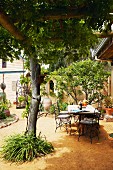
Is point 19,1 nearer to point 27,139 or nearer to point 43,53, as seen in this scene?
point 43,53

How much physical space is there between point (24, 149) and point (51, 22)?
3.28m

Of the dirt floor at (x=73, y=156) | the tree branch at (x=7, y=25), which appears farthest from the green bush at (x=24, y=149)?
the tree branch at (x=7, y=25)

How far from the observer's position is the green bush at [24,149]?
4.86m

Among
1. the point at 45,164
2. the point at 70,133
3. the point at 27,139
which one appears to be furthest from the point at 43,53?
the point at 70,133

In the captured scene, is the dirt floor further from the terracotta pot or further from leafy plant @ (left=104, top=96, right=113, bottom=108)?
the terracotta pot

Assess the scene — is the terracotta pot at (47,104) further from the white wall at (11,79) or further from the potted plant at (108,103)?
the white wall at (11,79)

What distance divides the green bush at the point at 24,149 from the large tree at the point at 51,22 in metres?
2.45

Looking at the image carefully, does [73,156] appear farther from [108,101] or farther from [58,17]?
[108,101]

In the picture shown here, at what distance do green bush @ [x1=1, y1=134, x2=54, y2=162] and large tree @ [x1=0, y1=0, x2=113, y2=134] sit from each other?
8.03ft

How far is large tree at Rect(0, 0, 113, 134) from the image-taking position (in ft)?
6.77

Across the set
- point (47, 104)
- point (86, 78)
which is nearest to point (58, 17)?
point (86, 78)

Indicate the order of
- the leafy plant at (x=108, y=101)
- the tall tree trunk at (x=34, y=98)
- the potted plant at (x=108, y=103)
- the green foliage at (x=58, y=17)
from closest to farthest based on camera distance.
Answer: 1. the green foliage at (x=58, y=17)
2. the tall tree trunk at (x=34, y=98)
3. the potted plant at (x=108, y=103)
4. the leafy plant at (x=108, y=101)

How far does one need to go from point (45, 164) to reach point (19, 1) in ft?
12.0

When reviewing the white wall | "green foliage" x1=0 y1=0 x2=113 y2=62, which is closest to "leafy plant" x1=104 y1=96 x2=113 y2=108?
"green foliage" x1=0 y1=0 x2=113 y2=62
